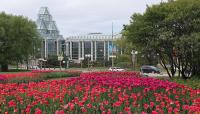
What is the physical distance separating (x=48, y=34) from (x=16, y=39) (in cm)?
9872

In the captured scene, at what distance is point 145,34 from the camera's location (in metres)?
27.2

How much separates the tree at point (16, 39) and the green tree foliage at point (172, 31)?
3731 cm

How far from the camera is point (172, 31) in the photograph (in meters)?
25.5

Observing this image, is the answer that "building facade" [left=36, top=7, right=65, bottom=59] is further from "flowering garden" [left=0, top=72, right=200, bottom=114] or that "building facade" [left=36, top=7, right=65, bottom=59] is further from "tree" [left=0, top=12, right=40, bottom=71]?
"flowering garden" [left=0, top=72, right=200, bottom=114]

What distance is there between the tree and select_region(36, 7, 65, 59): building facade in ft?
284

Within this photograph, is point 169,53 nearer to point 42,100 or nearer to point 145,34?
point 145,34

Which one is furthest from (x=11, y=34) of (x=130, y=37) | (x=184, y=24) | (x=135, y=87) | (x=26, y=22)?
(x=135, y=87)

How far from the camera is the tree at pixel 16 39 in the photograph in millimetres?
63031

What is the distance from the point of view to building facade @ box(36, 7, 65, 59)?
155375 millimetres

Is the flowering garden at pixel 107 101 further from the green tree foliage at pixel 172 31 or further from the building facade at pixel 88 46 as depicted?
the building facade at pixel 88 46

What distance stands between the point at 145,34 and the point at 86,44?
140395 millimetres

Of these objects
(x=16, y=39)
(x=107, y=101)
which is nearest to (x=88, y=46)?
(x=16, y=39)

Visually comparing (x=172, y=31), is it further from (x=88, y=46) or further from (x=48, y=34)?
(x=88, y=46)

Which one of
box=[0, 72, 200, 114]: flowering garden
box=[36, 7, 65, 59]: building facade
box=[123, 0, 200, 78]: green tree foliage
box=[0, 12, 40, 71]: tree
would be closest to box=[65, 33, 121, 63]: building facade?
box=[36, 7, 65, 59]: building facade
